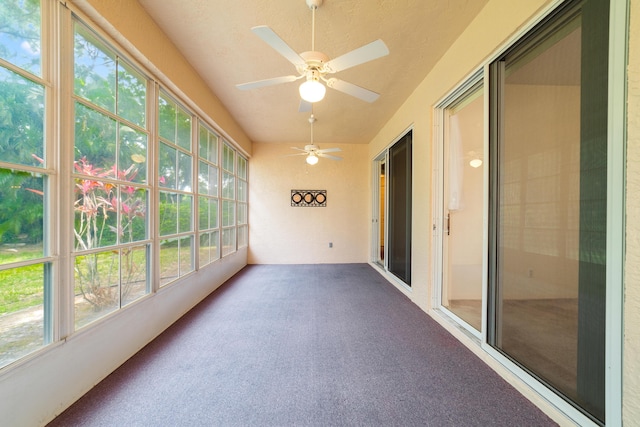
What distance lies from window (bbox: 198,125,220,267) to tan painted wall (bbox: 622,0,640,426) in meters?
3.78

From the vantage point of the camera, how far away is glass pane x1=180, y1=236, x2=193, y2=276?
2.91 m

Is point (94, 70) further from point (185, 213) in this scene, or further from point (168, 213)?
point (185, 213)

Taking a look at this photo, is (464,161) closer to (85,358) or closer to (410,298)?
(410,298)

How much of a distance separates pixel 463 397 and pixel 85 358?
249 centimetres

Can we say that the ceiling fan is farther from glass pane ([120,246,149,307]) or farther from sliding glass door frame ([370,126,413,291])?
sliding glass door frame ([370,126,413,291])

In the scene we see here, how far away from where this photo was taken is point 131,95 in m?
2.09

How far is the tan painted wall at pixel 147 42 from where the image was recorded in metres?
1.65

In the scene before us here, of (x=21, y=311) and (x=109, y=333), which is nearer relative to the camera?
(x=21, y=311)

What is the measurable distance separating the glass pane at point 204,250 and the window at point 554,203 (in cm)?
339

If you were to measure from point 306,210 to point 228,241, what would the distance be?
1.96 meters

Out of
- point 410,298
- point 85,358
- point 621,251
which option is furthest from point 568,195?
point 85,358

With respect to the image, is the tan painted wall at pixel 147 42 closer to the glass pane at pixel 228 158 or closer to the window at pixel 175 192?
the window at pixel 175 192

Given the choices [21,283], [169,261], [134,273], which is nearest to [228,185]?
[169,261]

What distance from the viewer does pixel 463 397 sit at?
155cm
